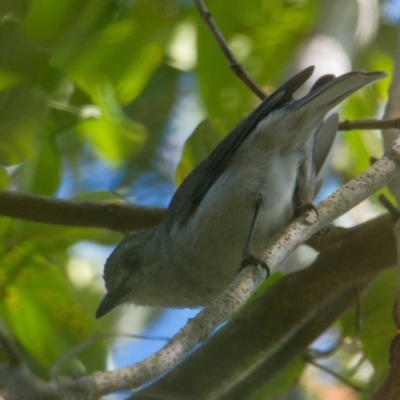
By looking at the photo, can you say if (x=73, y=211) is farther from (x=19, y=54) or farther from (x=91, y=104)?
(x=19, y=54)

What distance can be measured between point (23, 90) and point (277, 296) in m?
1.44

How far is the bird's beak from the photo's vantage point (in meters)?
3.64

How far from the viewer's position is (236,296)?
217cm

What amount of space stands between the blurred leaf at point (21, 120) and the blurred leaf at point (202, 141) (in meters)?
0.80

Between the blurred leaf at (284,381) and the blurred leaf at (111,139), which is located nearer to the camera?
the blurred leaf at (284,381)

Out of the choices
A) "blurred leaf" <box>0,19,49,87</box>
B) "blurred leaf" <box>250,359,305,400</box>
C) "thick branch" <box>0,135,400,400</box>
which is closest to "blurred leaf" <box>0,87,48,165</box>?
"blurred leaf" <box>0,19,49,87</box>

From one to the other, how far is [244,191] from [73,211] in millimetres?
756

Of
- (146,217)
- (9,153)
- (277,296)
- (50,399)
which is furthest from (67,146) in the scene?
(50,399)

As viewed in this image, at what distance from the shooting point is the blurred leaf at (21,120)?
9.68 ft

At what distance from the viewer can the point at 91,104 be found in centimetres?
313

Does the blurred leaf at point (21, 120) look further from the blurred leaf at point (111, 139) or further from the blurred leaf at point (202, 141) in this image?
the blurred leaf at point (202, 141)

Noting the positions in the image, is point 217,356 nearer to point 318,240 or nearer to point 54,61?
point 318,240

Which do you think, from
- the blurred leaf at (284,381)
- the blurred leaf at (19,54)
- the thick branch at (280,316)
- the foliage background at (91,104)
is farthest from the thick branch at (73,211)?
the blurred leaf at (284,381)

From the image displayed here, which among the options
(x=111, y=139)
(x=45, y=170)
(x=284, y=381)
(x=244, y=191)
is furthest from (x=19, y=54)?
(x=284, y=381)
